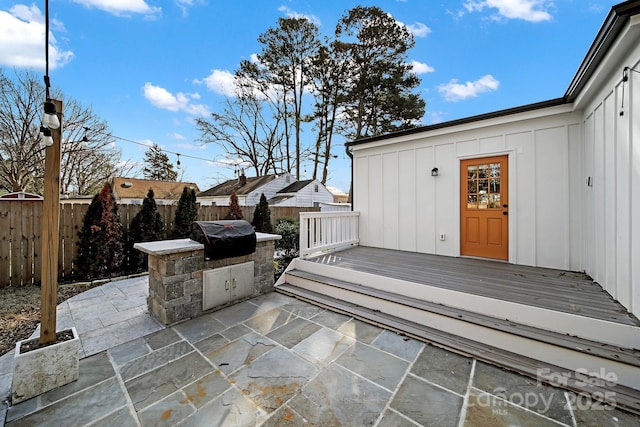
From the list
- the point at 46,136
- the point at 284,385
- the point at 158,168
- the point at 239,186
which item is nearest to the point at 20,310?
the point at 46,136

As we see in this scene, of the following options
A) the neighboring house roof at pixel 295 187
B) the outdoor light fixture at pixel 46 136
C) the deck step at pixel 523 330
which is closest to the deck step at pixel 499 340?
the deck step at pixel 523 330

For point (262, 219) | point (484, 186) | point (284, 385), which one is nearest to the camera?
point (284, 385)

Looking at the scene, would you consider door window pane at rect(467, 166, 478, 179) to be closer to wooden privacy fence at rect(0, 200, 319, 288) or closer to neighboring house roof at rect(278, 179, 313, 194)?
wooden privacy fence at rect(0, 200, 319, 288)

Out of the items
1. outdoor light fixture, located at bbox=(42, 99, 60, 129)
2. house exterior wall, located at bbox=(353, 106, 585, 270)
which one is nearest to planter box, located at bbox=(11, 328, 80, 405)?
outdoor light fixture, located at bbox=(42, 99, 60, 129)

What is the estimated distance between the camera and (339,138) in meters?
14.1

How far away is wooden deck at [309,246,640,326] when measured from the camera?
2504 mm

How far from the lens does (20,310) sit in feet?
10.8

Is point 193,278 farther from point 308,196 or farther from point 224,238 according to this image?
point 308,196

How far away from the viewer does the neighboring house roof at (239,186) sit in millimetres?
15807

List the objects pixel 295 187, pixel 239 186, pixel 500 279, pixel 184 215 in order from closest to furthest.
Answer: pixel 500 279 < pixel 184 215 < pixel 295 187 < pixel 239 186

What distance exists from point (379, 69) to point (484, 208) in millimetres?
9019

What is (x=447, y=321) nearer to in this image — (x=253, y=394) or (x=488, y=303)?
(x=488, y=303)

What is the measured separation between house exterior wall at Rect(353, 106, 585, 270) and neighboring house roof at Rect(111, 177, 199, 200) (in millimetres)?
16329

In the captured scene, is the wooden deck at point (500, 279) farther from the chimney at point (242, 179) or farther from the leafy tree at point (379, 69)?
the chimney at point (242, 179)
